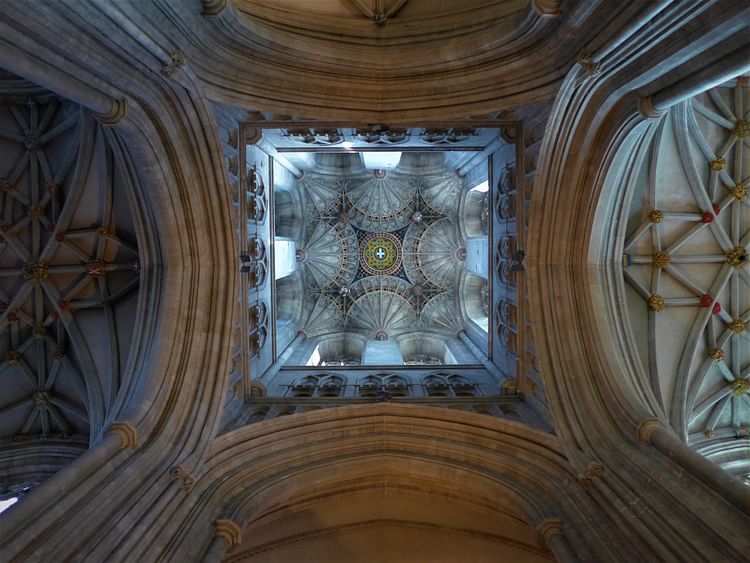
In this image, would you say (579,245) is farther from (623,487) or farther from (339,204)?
(339,204)

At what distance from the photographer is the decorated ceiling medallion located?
19.8m

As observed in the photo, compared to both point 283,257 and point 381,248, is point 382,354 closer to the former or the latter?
point 283,257

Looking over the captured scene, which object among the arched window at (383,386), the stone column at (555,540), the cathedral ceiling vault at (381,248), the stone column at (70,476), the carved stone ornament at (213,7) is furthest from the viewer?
the cathedral ceiling vault at (381,248)

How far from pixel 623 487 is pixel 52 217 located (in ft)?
37.6

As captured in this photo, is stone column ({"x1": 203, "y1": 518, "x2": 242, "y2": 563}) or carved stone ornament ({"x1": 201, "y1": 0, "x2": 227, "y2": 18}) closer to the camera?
stone column ({"x1": 203, "y1": 518, "x2": 242, "y2": 563})

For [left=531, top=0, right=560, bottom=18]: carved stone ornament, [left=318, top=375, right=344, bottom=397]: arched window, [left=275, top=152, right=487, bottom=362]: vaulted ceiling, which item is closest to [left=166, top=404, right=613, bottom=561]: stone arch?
[left=318, top=375, right=344, bottom=397]: arched window

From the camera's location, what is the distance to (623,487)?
5.82 m

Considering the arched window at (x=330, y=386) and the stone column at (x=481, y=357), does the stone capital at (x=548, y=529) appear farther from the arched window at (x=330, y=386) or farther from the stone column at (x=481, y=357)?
the arched window at (x=330, y=386)

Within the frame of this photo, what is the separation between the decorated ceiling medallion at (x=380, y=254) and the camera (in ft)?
65.0

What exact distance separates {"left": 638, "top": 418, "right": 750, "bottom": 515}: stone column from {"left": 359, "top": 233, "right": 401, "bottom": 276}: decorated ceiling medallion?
46.5 feet

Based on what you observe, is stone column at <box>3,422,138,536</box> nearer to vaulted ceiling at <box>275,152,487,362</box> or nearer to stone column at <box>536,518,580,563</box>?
stone column at <box>536,518,580,563</box>

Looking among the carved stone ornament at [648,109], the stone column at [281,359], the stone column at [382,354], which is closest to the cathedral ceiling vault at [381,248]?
the stone column at [382,354]

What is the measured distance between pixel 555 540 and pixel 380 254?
15.0 metres

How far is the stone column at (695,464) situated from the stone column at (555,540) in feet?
5.84
